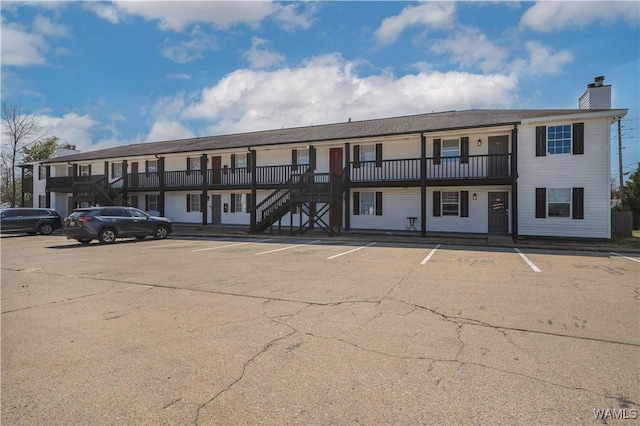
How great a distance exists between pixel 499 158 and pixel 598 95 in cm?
513

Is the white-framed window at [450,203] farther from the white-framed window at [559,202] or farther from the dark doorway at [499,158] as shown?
the white-framed window at [559,202]

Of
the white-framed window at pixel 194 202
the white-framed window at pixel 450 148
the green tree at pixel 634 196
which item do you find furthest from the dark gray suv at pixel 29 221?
the green tree at pixel 634 196

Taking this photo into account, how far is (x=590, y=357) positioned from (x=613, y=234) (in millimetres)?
18272

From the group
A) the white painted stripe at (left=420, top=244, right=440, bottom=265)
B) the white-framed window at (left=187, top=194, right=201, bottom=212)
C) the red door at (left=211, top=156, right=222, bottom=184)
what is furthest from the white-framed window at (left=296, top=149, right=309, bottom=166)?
the white painted stripe at (left=420, top=244, right=440, bottom=265)

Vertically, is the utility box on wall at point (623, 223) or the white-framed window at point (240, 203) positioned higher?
the white-framed window at point (240, 203)

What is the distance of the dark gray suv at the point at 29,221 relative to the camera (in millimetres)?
19656

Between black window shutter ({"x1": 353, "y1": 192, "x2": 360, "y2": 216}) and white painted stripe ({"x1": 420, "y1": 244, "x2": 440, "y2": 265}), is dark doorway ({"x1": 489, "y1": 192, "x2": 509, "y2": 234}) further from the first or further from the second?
black window shutter ({"x1": 353, "y1": 192, "x2": 360, "y2": 216})

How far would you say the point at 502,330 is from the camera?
456 centimetres

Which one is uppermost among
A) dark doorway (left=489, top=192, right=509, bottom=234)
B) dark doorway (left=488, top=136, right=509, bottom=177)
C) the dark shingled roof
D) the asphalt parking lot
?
the dark shingled roof

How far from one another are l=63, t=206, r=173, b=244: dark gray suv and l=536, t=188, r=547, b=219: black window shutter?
17.4 metres

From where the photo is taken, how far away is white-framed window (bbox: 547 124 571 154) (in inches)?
640

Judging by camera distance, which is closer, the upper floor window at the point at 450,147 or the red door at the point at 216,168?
the upper floor window at the point at 450,147

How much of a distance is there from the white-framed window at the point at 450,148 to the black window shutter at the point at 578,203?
17.4ft

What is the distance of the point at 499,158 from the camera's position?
17.2 metres
